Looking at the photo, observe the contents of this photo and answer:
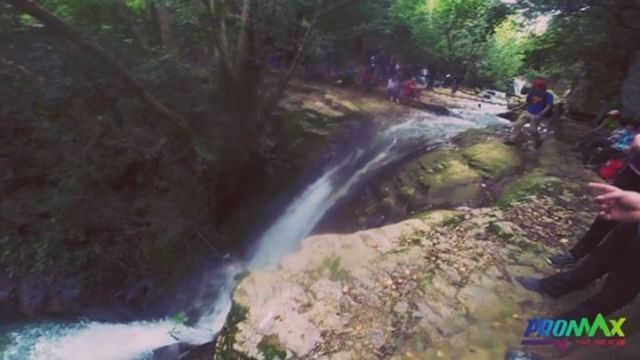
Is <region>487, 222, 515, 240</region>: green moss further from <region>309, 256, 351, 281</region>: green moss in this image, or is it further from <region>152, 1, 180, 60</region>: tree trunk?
<region>152, 1, 180, 60</region>: tree trunk

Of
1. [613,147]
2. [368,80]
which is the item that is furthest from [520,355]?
[368,80]

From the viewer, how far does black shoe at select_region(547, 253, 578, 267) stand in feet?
13.5

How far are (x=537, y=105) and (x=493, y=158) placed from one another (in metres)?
1.47

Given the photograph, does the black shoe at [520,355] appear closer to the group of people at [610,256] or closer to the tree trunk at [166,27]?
the group of people at [610,256]

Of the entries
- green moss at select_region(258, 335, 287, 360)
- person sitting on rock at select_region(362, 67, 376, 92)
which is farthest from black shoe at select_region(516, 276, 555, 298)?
person sitting on rock at select_region(362, 67, 376, 92)

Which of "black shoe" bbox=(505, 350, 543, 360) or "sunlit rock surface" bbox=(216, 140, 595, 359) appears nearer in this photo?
"black shoe" bbox=(505, 350, 543, 360)

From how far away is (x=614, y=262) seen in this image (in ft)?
9.95

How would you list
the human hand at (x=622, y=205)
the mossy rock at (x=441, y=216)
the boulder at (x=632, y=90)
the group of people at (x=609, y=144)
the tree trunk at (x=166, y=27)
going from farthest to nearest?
the tree trunk at (x=166, y=27) < the boulder at (x=632, y=90) < the group of people at (x=609, y=144) < the mossy rock at (x=441, y=216) < the human hand at (x=622, y=205)

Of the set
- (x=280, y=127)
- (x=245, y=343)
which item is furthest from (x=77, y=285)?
(x=245, y=343)

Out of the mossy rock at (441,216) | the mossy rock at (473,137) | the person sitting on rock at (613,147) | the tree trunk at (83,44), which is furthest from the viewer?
the mossy rock at (473,137)

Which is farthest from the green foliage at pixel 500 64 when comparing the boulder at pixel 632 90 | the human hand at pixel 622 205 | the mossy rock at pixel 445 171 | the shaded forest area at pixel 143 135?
the human hand at pixel 622 205

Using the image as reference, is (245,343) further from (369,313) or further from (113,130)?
(113,130)

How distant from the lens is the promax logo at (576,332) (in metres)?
2.97

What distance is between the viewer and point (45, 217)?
28.3ft
